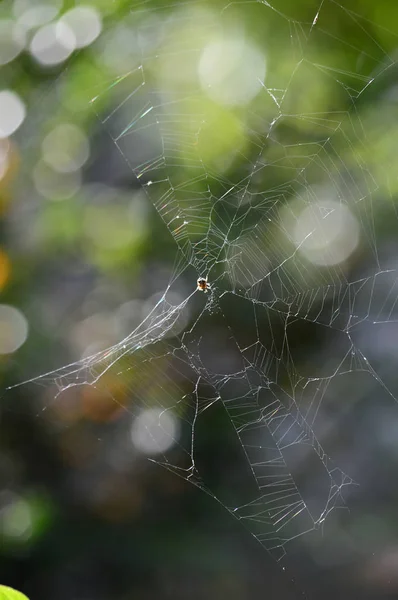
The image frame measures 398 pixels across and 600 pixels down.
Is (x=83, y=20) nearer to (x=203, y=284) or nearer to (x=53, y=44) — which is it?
(x=53, y=44)

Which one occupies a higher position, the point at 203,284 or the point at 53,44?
the point at 53,44

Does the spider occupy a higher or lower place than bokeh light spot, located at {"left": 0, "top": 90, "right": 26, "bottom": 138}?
lower

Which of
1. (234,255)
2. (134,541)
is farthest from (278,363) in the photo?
(134,541)

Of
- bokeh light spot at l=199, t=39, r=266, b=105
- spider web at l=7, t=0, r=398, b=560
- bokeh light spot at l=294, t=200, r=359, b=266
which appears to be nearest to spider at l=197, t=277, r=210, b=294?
spider web at l=7, t=0, r=398, b=560

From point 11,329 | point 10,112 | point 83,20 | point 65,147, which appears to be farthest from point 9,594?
point 65,147

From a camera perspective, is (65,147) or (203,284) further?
(65,147)

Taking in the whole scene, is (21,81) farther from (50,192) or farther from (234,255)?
(234,255)

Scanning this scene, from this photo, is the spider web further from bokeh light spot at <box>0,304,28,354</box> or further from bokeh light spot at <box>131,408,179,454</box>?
bokeh light spot at <box>0,304,28,354</box>

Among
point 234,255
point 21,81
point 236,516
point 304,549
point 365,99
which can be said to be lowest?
point 304,549
